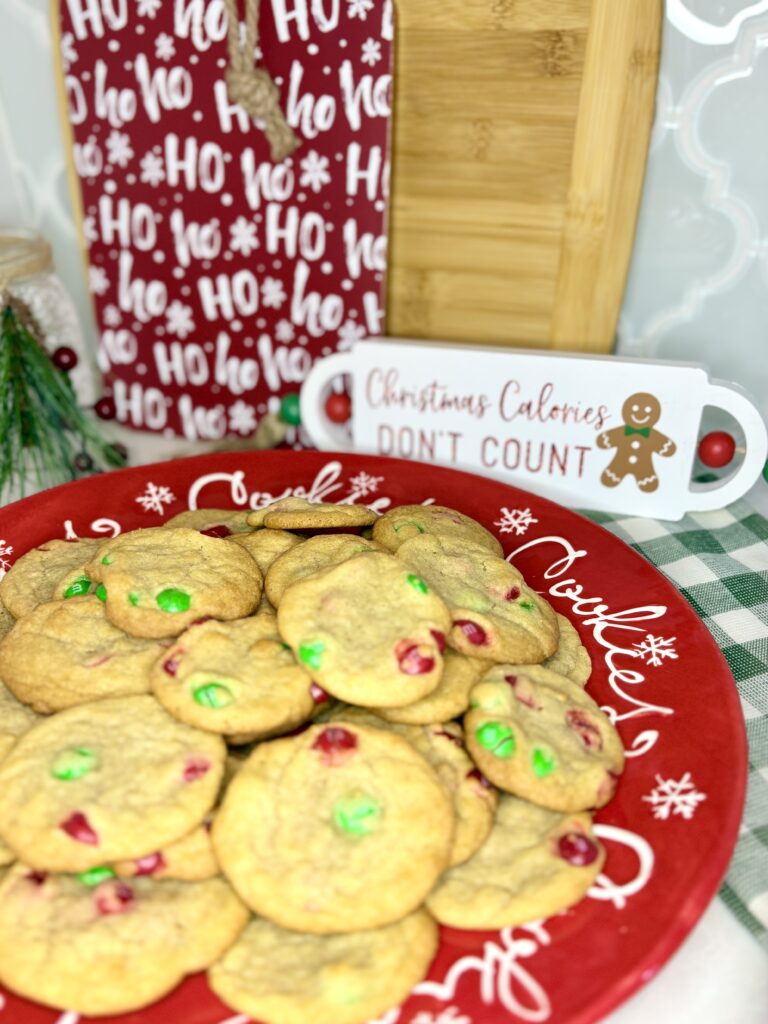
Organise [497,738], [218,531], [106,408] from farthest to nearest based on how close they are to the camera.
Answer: [106,408], [218,531], [497,738]

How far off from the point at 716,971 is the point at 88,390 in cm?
121

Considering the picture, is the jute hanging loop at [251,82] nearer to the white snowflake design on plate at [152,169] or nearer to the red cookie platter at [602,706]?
the white snowflake design on plate at [152,169]

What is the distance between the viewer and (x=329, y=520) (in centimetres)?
96

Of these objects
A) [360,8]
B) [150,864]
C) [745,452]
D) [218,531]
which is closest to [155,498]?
[218,531]

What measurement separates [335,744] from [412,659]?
0.32ft

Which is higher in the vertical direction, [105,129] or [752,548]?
[105,129]

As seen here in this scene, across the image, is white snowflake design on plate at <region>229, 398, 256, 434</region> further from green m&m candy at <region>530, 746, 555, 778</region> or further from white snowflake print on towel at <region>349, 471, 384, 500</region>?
green m&m candy at <region>530, 746, 555, 778</region>

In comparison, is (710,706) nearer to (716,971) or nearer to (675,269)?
(716,971)

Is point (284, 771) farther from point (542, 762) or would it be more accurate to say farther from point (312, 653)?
point (542, 762)

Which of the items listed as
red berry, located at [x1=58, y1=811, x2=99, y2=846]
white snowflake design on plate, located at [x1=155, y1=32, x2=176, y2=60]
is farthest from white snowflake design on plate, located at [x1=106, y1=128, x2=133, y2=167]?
red berry, located at [x1=58, y1=811, x2=99, y2=846]

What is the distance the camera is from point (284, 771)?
2.30 feet

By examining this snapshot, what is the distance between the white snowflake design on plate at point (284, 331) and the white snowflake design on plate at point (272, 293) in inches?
1.1

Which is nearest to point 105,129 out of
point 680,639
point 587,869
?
point 680,639

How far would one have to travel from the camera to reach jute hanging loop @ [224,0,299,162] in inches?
44.8
